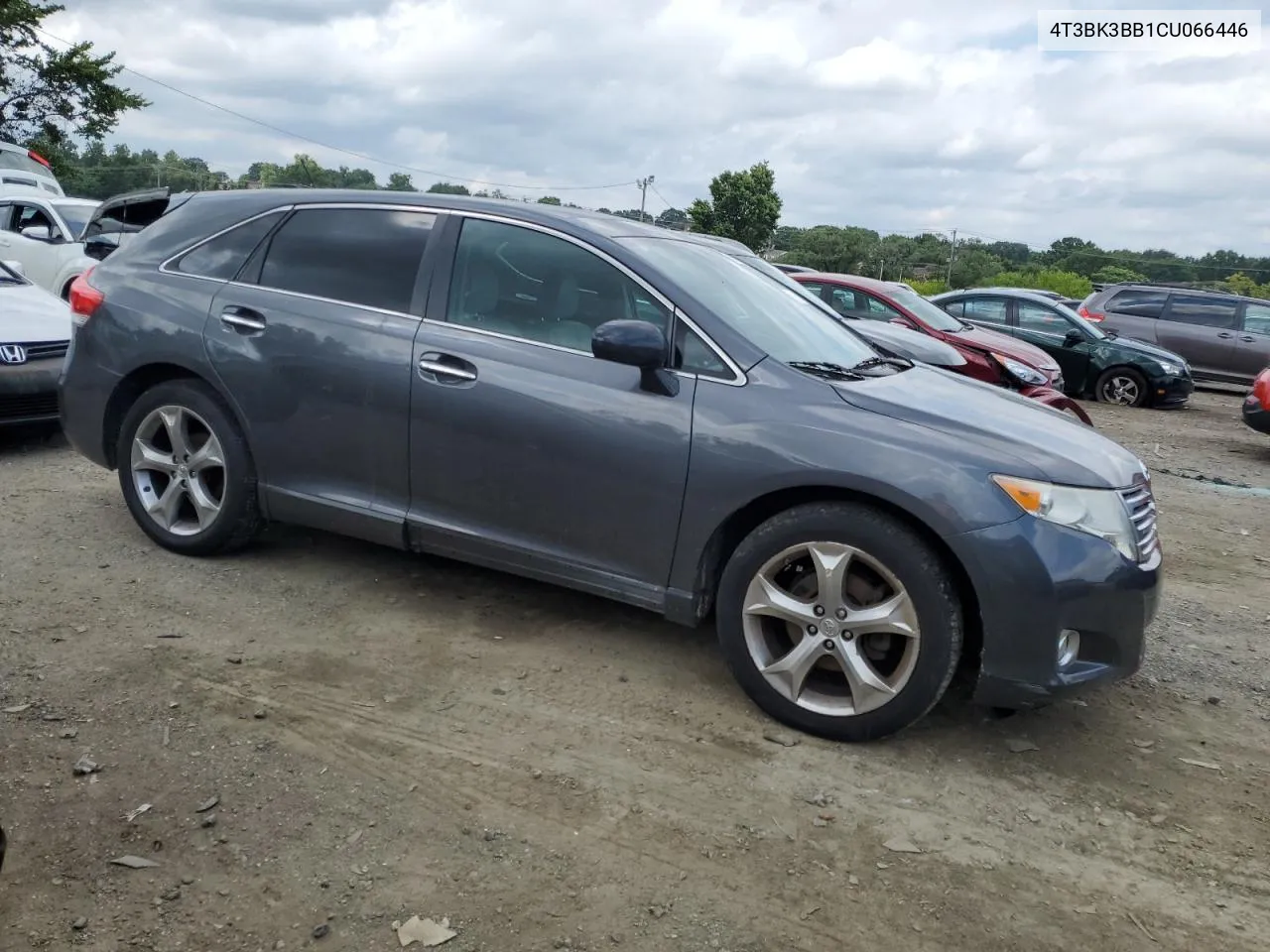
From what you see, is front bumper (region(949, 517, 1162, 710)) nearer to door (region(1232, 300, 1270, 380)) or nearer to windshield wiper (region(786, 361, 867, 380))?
windshield wiper (region(786, 361, 867, 380))

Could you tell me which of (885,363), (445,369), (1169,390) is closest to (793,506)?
(885,363)

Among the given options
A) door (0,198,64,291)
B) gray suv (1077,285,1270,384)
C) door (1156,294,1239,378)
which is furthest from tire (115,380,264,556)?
door (1156,294,1239,378)

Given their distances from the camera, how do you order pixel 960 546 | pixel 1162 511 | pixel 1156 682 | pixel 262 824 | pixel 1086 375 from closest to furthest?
1. pixel 262 824
2. pixel 960 546
3. pixel 1156 682
4. pixel 1162 511
5. pixel 1086 375

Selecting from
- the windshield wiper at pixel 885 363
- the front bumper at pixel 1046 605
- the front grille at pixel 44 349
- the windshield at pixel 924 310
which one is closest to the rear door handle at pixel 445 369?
the windshield wiper at pixel 885 363

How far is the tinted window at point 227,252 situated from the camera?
4.62 metres

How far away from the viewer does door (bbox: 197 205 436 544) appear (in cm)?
418

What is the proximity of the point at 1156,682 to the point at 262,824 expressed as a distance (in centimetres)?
343

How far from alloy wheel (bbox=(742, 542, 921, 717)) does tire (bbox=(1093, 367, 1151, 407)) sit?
38.9 ft

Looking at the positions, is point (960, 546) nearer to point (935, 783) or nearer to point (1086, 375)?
point (935, 783)

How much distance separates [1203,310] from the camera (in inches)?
634

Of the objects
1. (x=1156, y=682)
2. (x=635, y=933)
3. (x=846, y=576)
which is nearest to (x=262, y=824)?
(x=635, y=933)

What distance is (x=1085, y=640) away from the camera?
3.36 m

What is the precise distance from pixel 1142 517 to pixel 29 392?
253 inches

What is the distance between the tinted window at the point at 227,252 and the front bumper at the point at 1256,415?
9.18m
